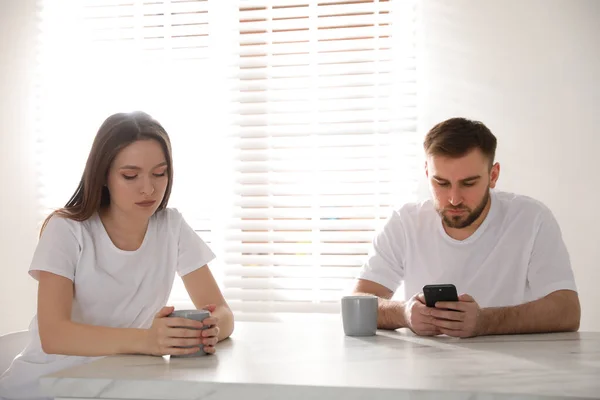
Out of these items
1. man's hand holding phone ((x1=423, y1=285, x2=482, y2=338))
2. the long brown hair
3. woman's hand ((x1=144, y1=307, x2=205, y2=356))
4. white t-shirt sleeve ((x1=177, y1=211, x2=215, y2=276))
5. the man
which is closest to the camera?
woman's hand ((x1=144, y1=307, x2=205, y2=356))

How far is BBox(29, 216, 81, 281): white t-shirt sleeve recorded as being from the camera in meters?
1.85

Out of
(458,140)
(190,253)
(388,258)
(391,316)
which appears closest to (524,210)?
(458,140)

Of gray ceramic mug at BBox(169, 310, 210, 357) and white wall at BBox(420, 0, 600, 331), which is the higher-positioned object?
white wall at BBox(420, 0, 600, 331)

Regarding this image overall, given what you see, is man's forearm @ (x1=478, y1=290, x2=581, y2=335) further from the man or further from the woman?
the woman

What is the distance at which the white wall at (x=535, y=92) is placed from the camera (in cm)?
300

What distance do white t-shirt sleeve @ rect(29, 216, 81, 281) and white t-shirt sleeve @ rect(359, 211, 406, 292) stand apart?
3.05 feet

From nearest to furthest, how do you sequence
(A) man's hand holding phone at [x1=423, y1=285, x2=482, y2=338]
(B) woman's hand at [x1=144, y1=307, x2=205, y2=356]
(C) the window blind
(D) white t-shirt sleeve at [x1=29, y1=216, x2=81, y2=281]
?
(B) woman's hand at [x1=144, y1=307, x2=205, y2=356] < (A) man's hand holding phone at [x1=423, y1=285, x2=482, y2=338] < (D) white t-shirt sleeve at [x1=29, y1=216, x2=81, y2=281] < (C) the window blind

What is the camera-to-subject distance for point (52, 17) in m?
3.57

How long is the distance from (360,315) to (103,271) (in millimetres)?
756

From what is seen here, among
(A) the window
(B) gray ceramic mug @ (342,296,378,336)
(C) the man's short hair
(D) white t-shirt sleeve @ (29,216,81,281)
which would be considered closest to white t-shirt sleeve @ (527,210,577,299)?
(C) the man's short hair

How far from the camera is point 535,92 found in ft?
10.0

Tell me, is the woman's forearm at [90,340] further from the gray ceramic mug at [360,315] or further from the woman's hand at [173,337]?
the gray ceramic mug at [360,315]

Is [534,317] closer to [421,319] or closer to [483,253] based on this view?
[421,319]

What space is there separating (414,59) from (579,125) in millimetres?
760
